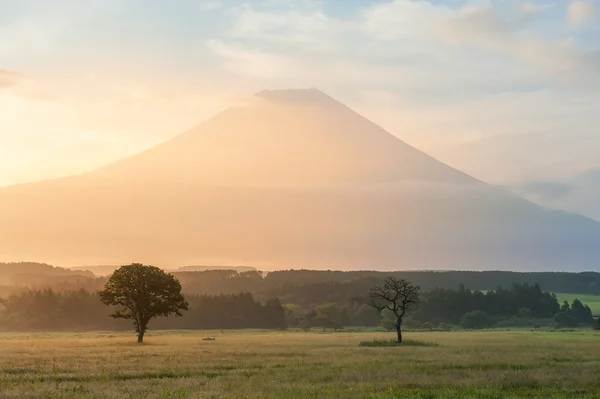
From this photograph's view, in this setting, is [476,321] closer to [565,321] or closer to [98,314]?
[565,321]

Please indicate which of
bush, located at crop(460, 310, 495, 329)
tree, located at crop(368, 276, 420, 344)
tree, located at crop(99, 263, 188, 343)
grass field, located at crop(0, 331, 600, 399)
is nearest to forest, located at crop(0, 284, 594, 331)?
bush, located at crop(460, 310, 495, 329)

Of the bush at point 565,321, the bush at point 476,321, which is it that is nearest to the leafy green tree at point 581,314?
the bush at point 565,321

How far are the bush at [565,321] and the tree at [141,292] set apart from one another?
11427 centimetres

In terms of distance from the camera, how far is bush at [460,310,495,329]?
552 ft

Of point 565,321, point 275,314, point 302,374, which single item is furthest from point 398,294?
point 565,321

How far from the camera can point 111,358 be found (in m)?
50.2

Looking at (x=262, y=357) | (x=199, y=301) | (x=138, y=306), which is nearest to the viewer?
(x=262, y=357)

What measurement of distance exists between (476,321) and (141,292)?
4172 inches

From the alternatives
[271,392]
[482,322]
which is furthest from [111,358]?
[482,322]

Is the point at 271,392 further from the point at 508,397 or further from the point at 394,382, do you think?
the point at 508,397

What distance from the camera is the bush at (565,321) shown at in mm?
168625

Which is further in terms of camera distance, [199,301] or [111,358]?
[199,301]

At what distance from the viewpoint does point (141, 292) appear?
273ft

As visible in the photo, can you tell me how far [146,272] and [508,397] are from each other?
60.8 m
